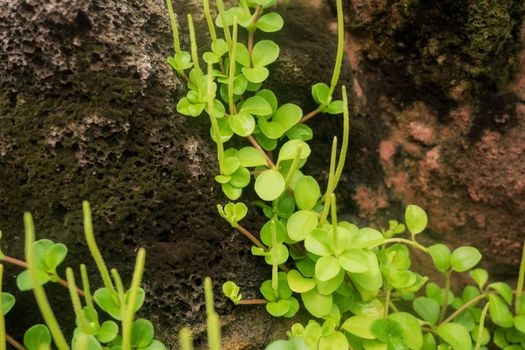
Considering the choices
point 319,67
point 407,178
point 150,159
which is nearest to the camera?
point 150,159

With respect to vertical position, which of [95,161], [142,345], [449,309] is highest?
[95,161]

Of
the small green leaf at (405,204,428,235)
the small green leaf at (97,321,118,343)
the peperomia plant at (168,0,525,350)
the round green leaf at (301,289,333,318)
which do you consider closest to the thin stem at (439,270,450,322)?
the peperomia plant at (168,0,525,350)

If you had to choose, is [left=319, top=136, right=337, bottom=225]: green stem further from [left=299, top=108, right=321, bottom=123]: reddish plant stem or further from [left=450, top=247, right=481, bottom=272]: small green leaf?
[left=450, top=247, right=481, bottom=272]: small green leaf

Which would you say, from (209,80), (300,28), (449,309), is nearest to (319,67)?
(300,28)

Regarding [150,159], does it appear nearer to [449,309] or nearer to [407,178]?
[407,178]

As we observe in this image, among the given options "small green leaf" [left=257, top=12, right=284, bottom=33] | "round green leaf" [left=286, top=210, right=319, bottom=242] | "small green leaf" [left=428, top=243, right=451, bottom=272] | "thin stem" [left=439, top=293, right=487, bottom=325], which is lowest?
"thin stem" [left=439, top=293, right=487, bottom=325]

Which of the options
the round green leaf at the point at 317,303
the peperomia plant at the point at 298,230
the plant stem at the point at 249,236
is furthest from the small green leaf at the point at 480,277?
the plant stem at the point at 249,236
